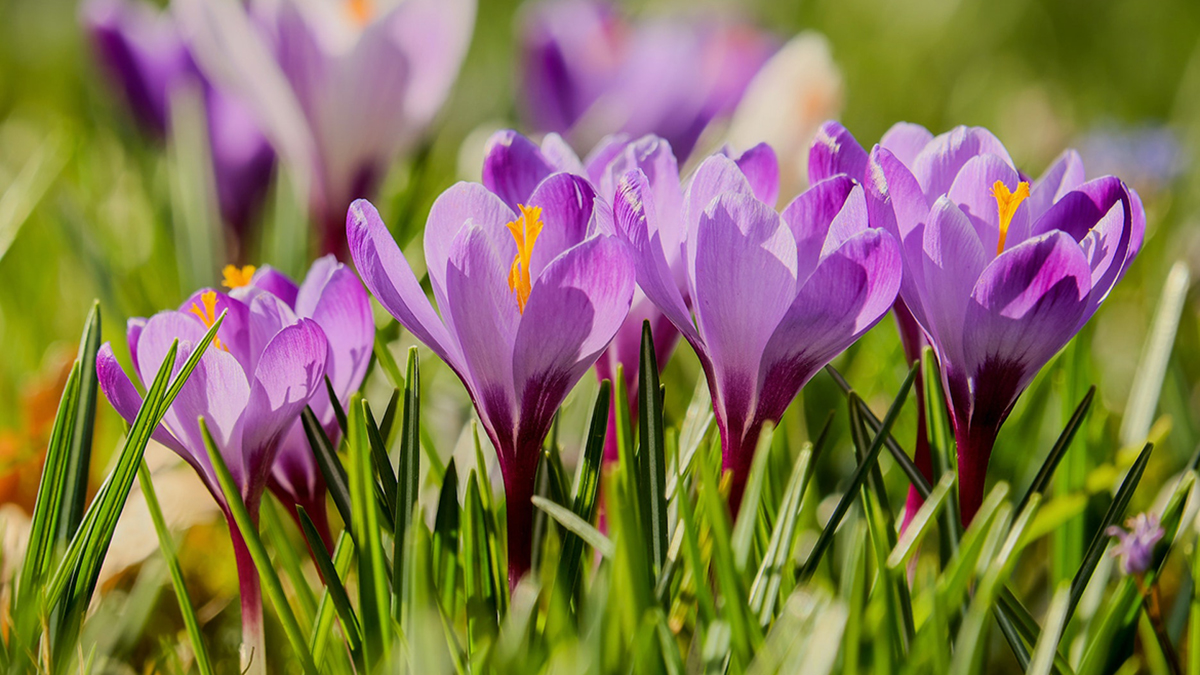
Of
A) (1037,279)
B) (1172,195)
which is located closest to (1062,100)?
(1172,195)

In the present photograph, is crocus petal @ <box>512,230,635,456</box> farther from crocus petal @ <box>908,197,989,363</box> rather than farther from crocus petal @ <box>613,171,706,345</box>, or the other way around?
crocus petal @ <box>908,197,989,363</box>

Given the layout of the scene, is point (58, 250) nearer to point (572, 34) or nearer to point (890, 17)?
point (572, 34)

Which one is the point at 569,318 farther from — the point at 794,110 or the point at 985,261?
the point at 794,110

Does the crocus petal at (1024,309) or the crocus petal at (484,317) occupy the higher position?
the crocus petal at (484,317)

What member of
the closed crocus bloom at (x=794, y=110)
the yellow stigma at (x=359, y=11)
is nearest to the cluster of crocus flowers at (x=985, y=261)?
the closed crocus bloom at (x=794, y=110)

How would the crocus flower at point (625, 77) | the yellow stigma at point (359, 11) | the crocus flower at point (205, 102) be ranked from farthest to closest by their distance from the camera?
the crocus flower at point (625, 77) → the crocus flower at point (205, 102) → the yellow stigma at point (359, 11)

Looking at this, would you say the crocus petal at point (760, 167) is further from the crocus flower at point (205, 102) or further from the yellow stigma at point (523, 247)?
the crocus flower at point (205, 102)

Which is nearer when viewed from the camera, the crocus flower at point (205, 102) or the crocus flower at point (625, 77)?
the crocus flower at point (205, 102)
